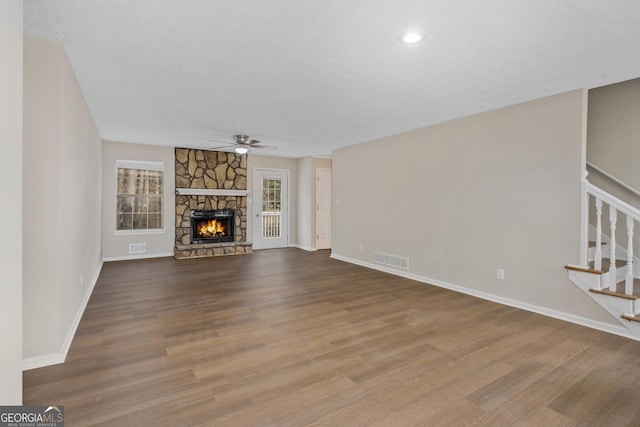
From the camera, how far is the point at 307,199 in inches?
326

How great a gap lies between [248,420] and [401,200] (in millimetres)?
4345

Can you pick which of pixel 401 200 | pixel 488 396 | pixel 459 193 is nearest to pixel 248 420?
pixel 488 396

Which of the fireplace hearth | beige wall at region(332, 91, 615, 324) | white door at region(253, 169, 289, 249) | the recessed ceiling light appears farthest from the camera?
white door at region(253, 169, 289, 249)

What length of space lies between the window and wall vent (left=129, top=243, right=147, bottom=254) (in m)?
0.36

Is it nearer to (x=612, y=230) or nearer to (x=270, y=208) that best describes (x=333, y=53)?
(x=612, y=230)

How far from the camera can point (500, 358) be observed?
8.46 ft

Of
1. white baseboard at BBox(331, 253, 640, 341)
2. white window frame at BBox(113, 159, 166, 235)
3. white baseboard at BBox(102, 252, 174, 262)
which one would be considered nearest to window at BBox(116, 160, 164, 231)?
white window frame at BBox(113, 159, 166, 235)

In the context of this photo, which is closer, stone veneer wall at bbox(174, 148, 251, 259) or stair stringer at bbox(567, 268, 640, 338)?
stair stringer at bbox(567, 268, 640, 338)

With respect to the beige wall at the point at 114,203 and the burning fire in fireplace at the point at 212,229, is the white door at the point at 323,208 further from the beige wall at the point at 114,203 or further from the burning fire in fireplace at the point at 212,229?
the beige wall at the point at 114,203

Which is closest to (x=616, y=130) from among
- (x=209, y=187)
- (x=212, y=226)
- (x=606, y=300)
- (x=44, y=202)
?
(x=606, y=300)

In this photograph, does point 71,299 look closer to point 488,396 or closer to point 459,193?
point 488,396

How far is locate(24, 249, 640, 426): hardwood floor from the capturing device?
1903mm
